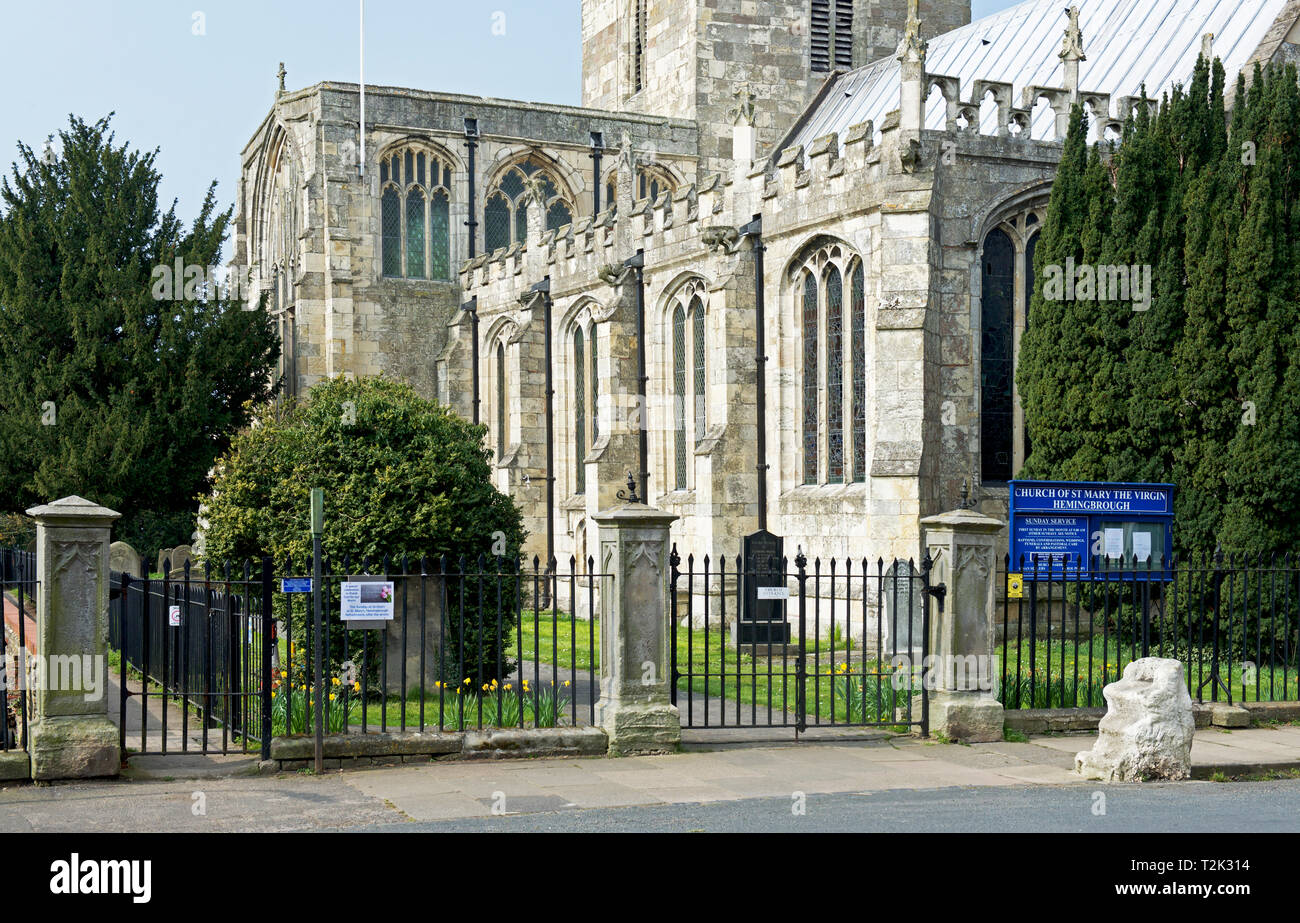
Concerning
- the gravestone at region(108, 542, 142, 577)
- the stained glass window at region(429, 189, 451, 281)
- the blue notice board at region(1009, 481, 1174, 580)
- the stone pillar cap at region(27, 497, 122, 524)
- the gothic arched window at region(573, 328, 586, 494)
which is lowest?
the gravestone at region(108, 542, 142, 577)

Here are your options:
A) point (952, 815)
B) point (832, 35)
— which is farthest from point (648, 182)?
point (952, 815)

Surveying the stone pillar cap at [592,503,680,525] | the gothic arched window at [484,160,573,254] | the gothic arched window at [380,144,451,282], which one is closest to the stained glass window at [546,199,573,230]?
the gothic arched window at [484,160,573,254]

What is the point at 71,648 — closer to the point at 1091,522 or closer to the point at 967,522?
the point at 967,522

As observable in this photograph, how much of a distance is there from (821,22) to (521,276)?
36.6ft

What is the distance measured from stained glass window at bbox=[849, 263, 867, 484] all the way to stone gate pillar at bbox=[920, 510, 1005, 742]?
32.9 ft

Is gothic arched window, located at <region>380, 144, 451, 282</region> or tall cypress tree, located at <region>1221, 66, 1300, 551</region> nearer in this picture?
tall cypress tree, located at <region>1221, 66, 1300, 551</region>

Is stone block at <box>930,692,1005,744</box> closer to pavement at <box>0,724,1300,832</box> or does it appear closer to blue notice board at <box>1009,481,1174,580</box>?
pavement at <box>0,724,1300,832</box>

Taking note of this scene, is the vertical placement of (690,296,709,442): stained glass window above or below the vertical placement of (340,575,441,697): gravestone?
above

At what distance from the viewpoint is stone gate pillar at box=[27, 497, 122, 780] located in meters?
10.3

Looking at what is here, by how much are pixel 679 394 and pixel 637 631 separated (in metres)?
16.6

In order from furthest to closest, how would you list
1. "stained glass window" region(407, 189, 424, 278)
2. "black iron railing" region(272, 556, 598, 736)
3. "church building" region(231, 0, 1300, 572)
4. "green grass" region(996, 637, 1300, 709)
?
1. "stained glass window" region(407, 189, 424, 278)
2. "church building" region(231, 0, 1300, 572)
3. "green grass" region(996, 637, 1300, 709)
4. "black iron railing" region(272, 556, 598, 736)

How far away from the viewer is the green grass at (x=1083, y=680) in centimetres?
1335

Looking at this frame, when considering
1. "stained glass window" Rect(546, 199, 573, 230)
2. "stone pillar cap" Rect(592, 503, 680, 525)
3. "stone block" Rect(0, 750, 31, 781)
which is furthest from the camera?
"stained glass window" Rect(546, 199, 573, 230)

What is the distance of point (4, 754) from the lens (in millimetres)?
10312
